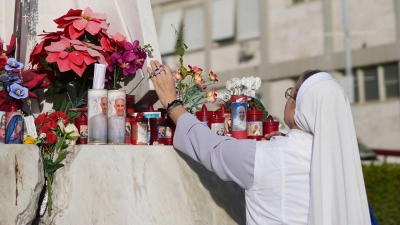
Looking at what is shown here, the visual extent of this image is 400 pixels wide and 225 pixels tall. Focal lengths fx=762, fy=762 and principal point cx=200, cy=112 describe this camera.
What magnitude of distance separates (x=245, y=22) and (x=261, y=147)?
22.0m

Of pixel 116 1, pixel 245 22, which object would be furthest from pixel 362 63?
pixel 116 1

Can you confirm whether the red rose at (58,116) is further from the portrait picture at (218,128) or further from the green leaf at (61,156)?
the portrait picture at (218,128)

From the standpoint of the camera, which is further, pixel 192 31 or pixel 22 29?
pixel 192 31

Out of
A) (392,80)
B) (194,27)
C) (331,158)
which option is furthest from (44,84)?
(194,27)

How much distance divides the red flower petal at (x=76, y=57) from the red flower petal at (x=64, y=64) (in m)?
0.02

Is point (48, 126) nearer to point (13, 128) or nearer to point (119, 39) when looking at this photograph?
point (13, 128)

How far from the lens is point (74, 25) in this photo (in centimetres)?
396

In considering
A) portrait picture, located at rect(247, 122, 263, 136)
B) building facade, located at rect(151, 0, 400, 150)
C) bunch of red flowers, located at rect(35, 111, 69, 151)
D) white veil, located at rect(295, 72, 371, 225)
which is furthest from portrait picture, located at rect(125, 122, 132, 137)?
building facade, located at rect(151, 0, 400, 150)

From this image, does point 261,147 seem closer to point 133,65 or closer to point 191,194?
point 191,194

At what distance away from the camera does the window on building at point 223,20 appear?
25109mm

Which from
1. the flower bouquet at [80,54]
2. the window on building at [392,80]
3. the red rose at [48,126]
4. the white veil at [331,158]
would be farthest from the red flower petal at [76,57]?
the window on building at [392,80]

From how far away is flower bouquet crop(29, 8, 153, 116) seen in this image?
12.8 ft

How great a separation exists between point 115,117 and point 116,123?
3 centimetres

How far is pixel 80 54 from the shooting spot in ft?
12.8
